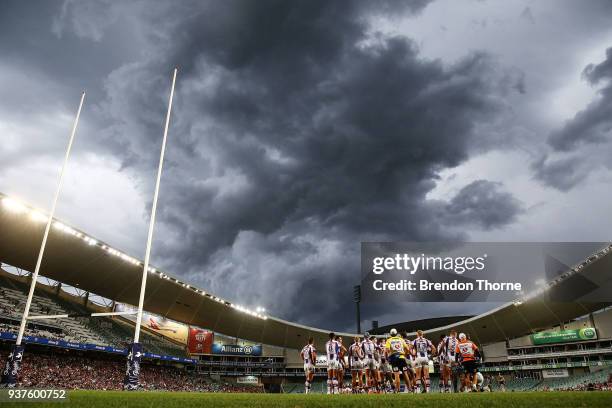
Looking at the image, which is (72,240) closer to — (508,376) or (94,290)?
(94,290)

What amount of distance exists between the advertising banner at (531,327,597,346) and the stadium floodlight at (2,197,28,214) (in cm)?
5746

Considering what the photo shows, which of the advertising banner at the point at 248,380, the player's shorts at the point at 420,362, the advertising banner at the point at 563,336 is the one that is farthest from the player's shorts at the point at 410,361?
the advertising banner at the point at 248,380

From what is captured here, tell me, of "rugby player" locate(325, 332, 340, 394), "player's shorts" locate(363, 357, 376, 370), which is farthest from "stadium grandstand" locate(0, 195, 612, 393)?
"player's shorts" locate(363, 357, 376, 370)

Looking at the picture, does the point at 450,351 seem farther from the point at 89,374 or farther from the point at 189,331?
the point at 189,331

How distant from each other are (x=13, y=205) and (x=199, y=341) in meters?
35.2

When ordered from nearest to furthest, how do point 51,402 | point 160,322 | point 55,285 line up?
point 51,402
point 55,285
point 160,322

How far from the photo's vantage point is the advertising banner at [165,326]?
2184 inches

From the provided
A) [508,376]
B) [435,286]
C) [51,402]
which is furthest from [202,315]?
[51,402]

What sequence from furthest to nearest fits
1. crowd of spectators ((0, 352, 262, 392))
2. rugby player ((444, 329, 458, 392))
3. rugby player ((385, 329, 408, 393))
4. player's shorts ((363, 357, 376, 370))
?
crowd of spectators ((0, 352, 262, 392)), player's shorts ((363, 357, 376, 370)), rugby player ((444, 329, 458, 392)), rugby player ((385, 329, 408, 393))

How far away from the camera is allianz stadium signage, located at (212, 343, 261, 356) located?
60750 mm

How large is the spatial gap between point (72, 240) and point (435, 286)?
30.8 m

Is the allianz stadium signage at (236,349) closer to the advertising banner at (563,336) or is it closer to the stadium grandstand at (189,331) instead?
the stadium grandstand at (189,331)

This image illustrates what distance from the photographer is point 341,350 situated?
17.5m

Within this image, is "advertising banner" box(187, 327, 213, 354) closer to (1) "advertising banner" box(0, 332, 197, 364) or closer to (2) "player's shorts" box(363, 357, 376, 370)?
(1) "advertising banner" box(0, 332, 197, 364)
